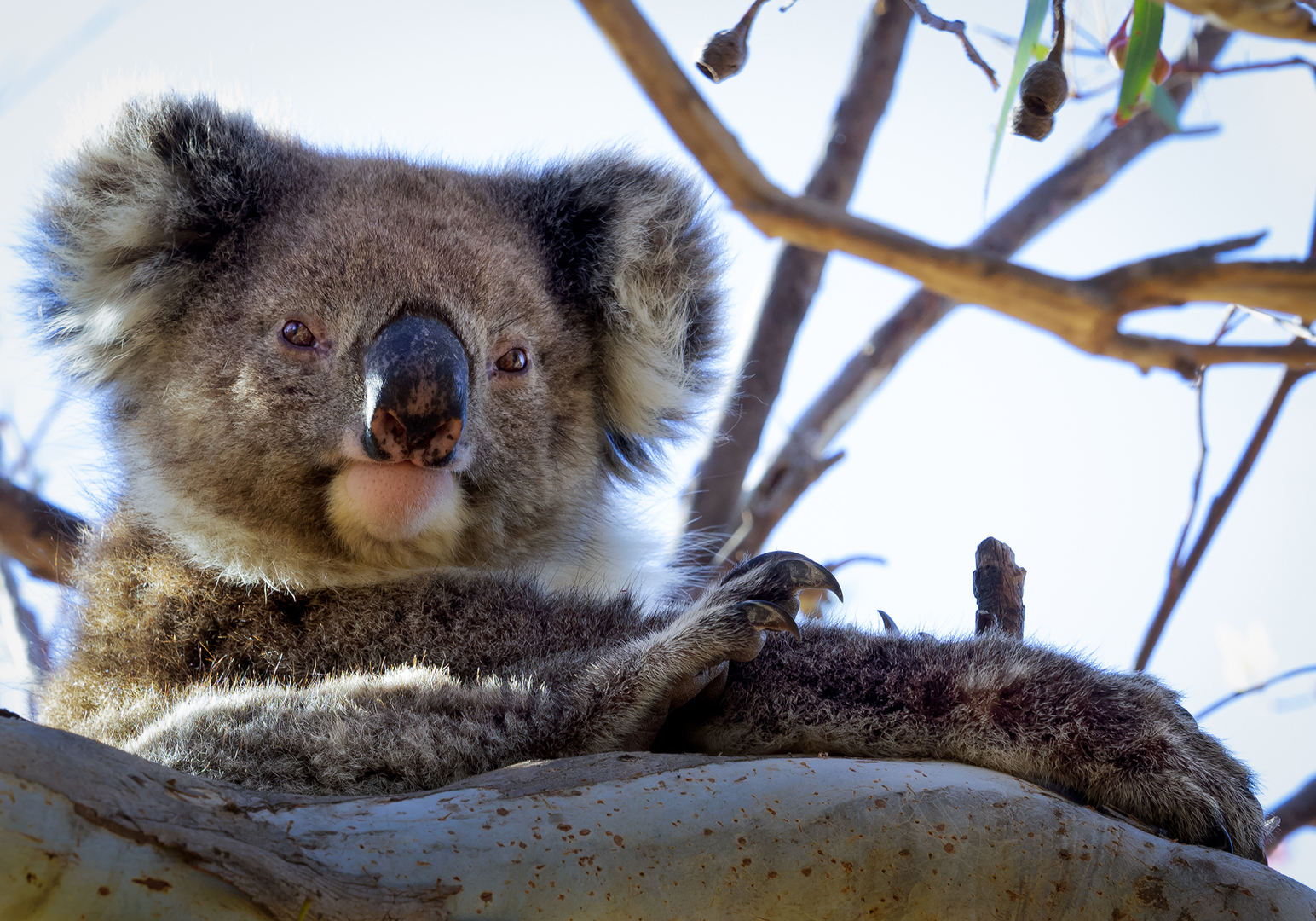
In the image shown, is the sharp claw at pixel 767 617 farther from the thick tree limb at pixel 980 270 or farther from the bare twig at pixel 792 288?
the bare twig at pixel 792 288

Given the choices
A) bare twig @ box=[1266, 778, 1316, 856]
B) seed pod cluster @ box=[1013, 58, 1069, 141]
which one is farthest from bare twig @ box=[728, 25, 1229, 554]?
seed pod cluster @ box=[1013, 58, 1069, 141]

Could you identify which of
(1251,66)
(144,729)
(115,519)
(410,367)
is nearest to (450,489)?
(410,367)

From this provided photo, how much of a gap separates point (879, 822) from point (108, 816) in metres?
0.83

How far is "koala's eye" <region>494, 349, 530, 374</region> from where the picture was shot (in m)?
2.39

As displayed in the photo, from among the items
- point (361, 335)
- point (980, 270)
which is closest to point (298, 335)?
point (361, 335)

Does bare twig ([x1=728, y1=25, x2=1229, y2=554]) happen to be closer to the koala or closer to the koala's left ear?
the koala's left ear

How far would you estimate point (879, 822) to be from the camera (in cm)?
129

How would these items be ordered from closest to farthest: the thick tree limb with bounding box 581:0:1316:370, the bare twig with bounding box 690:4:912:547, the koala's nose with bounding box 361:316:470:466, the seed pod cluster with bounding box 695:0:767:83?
the thick tree limb with bounding box 581:0:1316:370
the seed pod cluster with bounding box 695:0:767:83
the koala's nose with bounding box 361:316:470:466
the bare twig with bounding box 690:4:912:547

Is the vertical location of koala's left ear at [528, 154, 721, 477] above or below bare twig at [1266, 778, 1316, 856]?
above

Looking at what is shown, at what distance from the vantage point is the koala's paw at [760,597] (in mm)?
1583

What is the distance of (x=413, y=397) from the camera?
1.95 meters

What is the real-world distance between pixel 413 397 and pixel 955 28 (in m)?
1.20

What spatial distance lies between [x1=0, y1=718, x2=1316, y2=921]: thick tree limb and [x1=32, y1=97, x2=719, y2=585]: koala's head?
93 cm

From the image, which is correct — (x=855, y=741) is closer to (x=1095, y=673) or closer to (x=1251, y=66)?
(x=1095, y=673)
